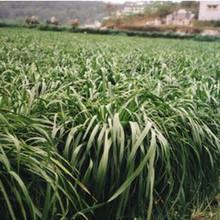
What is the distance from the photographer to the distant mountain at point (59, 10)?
2459 inches

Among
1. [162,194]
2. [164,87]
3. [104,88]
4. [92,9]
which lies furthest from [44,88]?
[92,9]

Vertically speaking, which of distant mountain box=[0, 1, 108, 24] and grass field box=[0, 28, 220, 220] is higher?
grass field box=[0, 28, 220, 220]

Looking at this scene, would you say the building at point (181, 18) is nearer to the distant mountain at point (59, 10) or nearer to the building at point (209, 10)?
the building at point (209, 10)

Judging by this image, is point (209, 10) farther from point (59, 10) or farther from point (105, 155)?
point (105, 155)

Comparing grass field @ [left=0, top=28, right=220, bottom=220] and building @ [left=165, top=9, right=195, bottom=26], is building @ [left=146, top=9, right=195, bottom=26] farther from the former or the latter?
grass field @ [left=0, top=28, right=220, bottom=220]

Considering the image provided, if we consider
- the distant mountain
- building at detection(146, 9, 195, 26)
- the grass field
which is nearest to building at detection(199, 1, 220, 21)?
building at detection(146, 9, 195, 26)

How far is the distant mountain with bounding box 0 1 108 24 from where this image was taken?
62.5 meters

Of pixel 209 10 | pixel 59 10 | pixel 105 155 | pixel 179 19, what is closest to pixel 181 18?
pixel 179 19

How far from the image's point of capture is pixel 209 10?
175ft

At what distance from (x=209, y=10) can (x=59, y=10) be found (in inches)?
1155

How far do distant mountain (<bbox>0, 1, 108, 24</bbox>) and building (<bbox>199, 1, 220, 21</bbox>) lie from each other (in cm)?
1894

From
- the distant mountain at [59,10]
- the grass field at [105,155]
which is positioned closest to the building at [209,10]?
the distant mountain at [59,10]

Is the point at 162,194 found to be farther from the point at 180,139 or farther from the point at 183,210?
the point at 180,139

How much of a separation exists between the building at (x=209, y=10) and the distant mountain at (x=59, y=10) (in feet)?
62.1
